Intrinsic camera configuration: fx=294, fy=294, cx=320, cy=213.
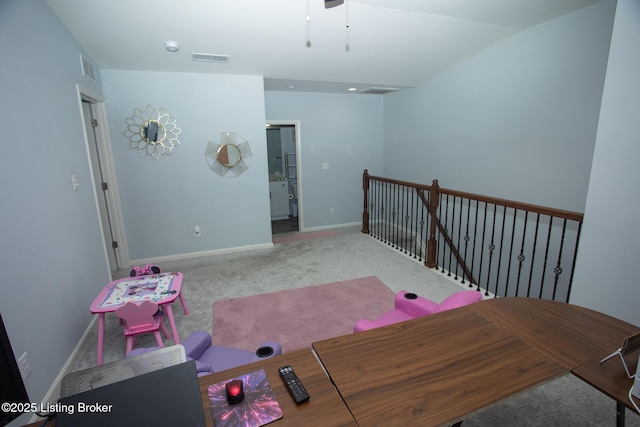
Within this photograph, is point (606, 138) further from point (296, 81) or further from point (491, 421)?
point (296, 81)

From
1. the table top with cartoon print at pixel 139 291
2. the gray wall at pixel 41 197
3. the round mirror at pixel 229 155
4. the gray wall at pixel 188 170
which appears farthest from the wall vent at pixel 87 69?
the table top with cartoon print at pixel 139 291

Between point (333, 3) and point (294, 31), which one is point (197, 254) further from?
point (333, 3)

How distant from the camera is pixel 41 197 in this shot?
2.05m

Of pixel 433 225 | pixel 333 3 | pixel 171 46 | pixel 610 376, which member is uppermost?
pixel 171 46

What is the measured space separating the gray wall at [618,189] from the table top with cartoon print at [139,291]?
306cm

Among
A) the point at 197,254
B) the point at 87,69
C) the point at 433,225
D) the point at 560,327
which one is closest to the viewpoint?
the point at 560,327

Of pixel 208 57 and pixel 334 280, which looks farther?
pixel 334 280

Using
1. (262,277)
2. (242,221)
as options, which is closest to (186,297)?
(262,277)

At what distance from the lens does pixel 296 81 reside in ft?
14.9

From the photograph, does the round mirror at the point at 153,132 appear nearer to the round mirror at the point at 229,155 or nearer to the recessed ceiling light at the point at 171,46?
the round mirror at the point at 229,155

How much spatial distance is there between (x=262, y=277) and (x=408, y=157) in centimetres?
351

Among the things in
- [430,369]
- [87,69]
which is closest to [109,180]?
[87,69]

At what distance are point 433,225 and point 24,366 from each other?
3751 mm

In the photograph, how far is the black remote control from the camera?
90 cm
